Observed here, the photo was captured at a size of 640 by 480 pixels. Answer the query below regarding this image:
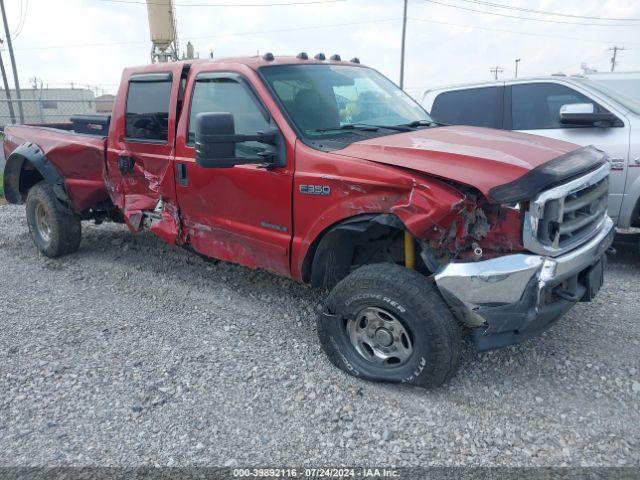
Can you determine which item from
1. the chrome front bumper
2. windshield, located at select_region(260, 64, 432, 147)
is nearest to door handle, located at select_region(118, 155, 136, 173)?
windshield, located at select_region(260, 64, 432, 147)

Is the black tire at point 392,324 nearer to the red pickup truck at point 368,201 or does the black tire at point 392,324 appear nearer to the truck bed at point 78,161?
the red pickup truck at point 368,201

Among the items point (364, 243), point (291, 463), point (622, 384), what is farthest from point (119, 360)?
point (622, 384)

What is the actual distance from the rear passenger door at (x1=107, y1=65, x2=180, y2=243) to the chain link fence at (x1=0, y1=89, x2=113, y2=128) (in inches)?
107

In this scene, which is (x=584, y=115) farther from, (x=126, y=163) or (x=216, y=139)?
(x=126, y=163)

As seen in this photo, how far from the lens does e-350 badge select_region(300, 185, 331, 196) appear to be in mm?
3547

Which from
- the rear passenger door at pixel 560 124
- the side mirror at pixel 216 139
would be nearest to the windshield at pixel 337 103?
the side mirror at pixel 216 139

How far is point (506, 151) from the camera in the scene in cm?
333

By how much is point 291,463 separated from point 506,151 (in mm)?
2175

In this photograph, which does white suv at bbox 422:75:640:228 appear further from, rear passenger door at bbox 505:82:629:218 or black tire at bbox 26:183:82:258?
black tire at bbox 26:183:82:258

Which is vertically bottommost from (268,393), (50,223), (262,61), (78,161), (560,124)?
(268,393)

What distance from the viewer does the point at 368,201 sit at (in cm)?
333

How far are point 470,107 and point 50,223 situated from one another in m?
4.99

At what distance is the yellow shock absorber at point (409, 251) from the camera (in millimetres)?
3408

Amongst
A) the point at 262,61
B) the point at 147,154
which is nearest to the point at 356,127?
the point at 262,61
